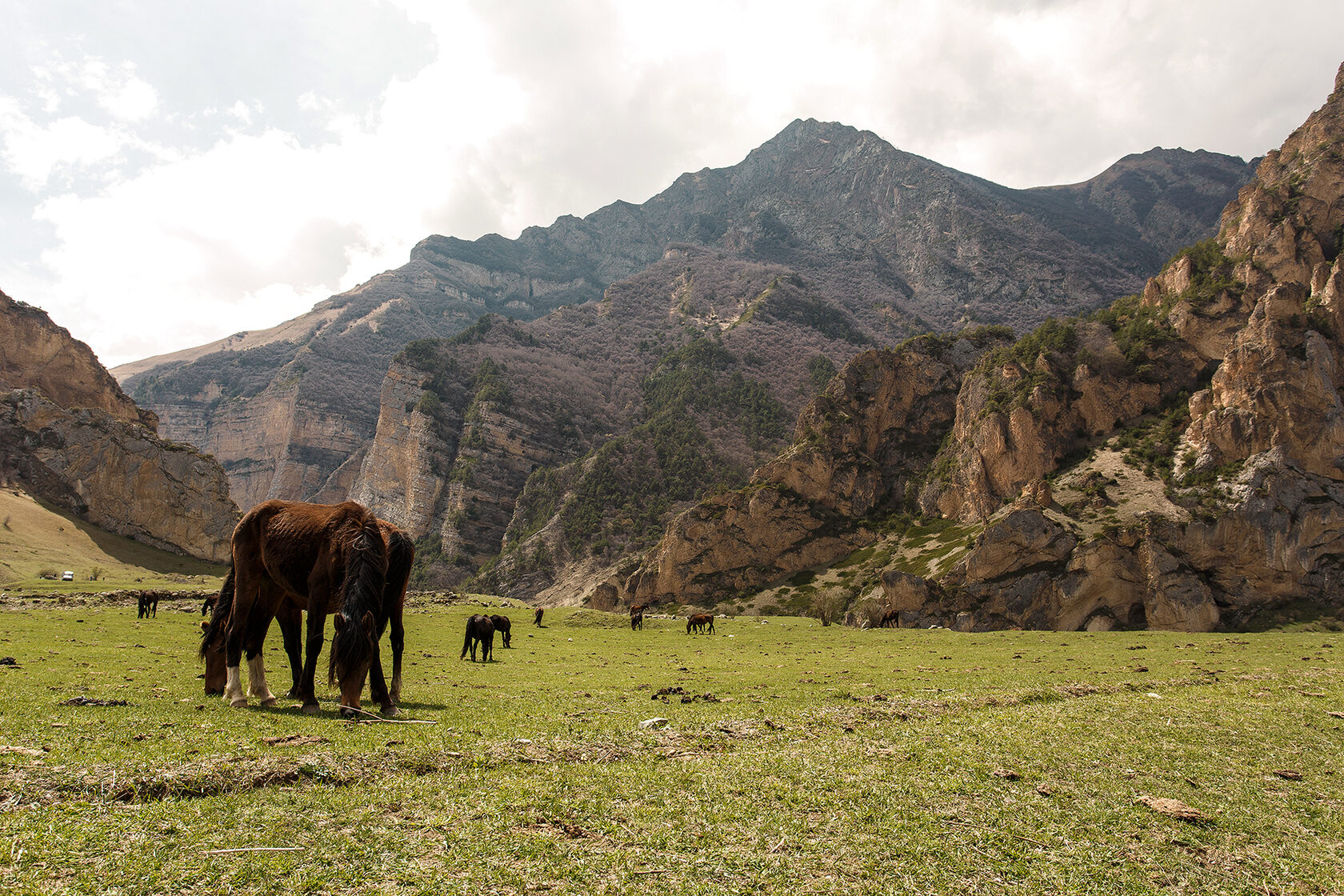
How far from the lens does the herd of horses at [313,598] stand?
10.6 metres

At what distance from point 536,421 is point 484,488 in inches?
976

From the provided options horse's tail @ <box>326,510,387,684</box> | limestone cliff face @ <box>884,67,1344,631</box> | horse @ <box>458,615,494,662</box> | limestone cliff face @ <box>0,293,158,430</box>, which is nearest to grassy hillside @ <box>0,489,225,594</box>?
limestone cliff face @ <box>0,293,158,430</box>

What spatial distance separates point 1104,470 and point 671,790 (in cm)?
7574

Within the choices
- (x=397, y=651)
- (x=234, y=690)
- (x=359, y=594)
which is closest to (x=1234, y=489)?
(x=397, y=651)

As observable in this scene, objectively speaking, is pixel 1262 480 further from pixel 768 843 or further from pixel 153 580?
pixel 153 580

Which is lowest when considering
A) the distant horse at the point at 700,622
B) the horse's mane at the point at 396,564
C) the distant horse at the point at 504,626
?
the distant horse at the point at 700,622

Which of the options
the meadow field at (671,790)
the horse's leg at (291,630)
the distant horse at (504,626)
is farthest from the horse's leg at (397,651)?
the distant horse at (504,626)

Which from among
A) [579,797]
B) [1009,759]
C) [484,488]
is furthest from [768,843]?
[484,488]

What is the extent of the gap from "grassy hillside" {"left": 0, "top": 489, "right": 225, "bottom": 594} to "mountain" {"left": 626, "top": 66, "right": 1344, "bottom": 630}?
52.7 m

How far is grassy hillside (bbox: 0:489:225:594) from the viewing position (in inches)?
2078

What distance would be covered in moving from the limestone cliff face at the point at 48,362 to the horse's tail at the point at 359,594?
114m

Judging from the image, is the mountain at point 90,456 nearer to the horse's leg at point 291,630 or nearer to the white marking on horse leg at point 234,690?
the horse's leg at point 291,630

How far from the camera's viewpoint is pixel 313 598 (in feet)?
36.6

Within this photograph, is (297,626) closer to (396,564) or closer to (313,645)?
(313,645)
